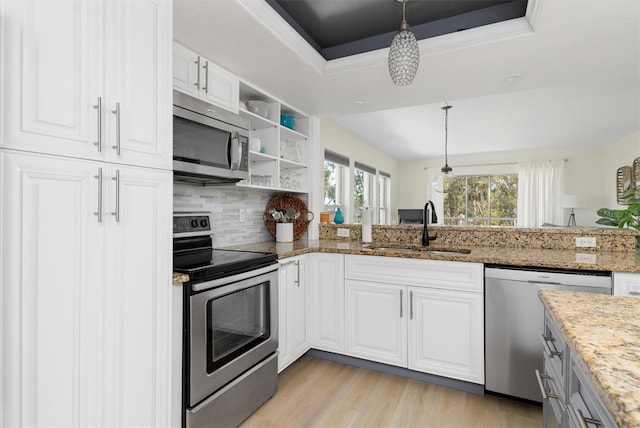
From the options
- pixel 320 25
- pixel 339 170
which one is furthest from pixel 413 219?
pixel 320 25

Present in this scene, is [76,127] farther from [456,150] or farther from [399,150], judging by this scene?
[456,150]

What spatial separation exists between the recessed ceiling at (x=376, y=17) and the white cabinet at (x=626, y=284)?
1523 millimetres

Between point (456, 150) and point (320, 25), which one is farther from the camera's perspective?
point (456, 150)

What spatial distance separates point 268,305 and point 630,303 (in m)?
1.64

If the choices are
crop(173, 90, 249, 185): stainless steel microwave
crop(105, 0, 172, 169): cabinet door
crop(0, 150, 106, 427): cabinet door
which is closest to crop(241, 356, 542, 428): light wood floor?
crop(0, 150, 106, 427): cabinet door

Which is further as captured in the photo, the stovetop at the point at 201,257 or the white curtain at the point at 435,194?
the white curtain at the point at 435,194

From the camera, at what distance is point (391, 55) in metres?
1.59

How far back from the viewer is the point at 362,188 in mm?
6285

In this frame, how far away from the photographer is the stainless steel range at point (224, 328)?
59.8 inches

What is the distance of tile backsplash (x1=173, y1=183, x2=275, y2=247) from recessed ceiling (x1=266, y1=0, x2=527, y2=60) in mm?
1256

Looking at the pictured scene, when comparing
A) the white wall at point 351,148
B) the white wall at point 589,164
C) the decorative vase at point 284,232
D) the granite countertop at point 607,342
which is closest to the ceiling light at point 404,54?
the granite countertop at point 607,342

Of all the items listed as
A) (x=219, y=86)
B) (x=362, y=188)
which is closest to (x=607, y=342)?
(x=219, y=86)

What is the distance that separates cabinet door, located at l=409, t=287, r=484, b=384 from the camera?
2.11 meters

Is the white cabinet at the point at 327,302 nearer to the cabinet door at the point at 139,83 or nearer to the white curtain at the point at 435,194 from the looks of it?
the cabinet door at the point at 139,83
